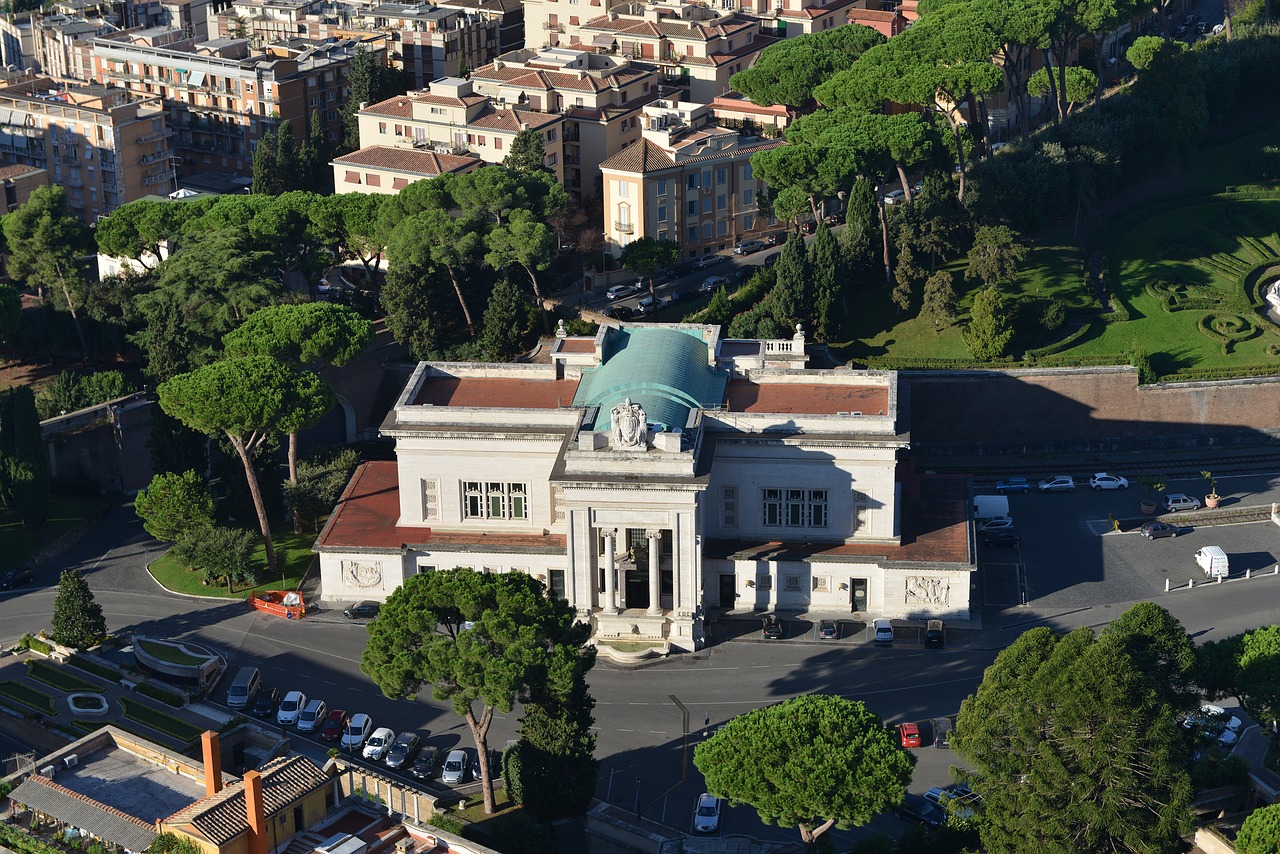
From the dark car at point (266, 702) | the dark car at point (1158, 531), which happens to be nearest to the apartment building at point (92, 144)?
the dark car at point (266, 702)

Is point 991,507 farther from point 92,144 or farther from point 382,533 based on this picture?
point 92,144

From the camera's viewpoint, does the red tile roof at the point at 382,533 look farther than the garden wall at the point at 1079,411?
No

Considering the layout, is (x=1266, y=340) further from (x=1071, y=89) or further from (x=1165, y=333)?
(x=1071, y=89)

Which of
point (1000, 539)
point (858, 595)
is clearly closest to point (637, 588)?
point (858, 595)

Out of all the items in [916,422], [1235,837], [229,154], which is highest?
[229,154]

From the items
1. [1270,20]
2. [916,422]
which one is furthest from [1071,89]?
[916,422]

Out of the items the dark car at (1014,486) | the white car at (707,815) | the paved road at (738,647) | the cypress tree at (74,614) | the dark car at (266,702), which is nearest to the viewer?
the white car at (707,815)

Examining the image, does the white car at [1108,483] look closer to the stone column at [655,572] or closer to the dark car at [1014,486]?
the dark car at [1014,486]

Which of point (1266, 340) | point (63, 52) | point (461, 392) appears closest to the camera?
point (461, 392)
